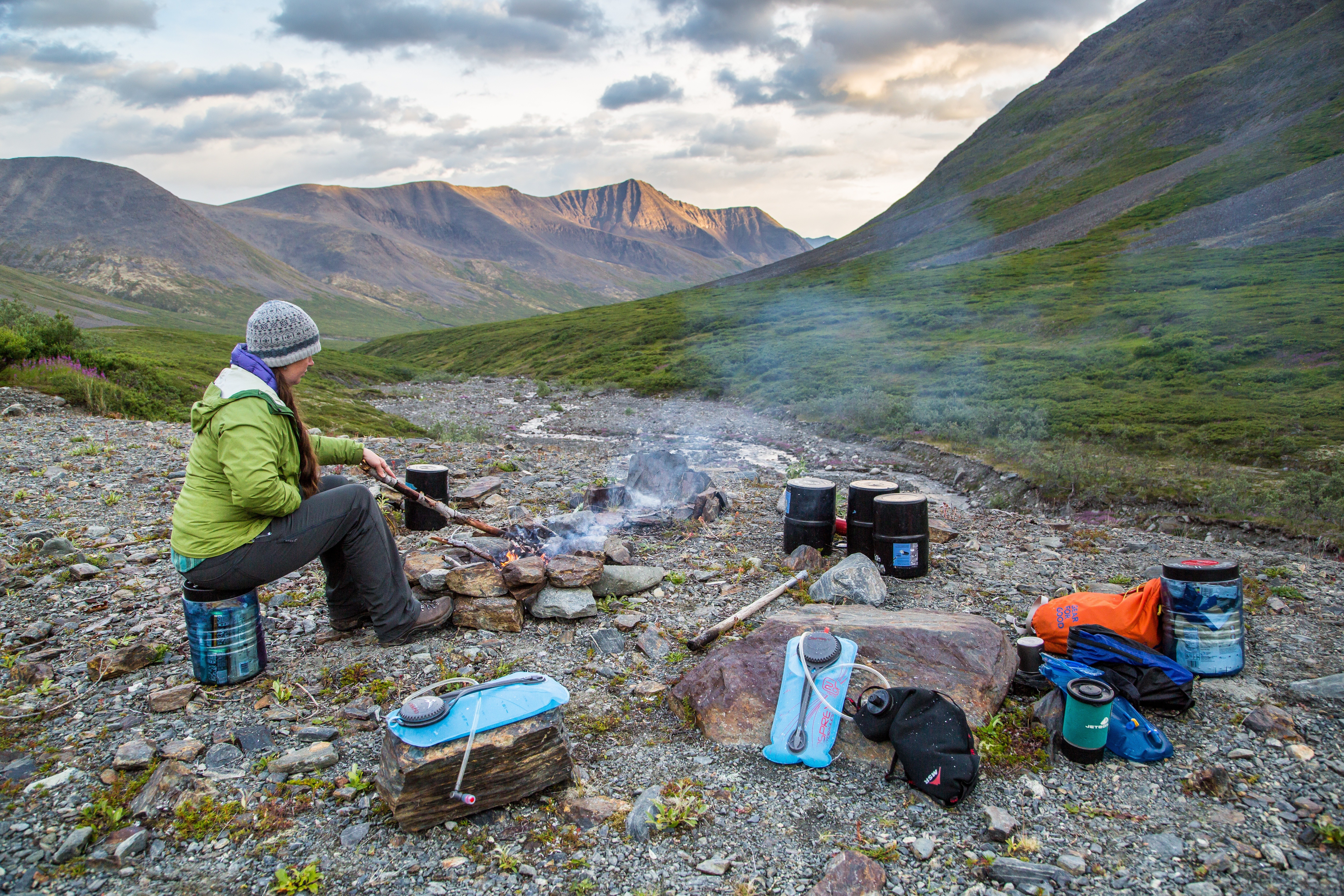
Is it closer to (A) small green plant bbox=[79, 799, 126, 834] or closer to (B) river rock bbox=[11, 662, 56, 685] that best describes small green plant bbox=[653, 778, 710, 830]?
(A) small green plant bbox=[79, 799, 126, 834]

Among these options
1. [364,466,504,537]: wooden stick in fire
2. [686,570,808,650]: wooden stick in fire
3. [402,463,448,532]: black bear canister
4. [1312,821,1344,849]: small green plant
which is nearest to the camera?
[1312,821,1344,849]: small green plant

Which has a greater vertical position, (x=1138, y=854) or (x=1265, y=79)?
(x=1265, y=79)

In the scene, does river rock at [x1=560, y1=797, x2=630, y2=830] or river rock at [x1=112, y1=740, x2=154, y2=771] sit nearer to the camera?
river rock at [x1=560, y1=797, x2=630, y2=830]

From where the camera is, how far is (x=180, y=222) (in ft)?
561

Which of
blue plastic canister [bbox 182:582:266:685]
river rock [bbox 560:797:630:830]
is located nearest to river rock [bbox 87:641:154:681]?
blue plastic canister [bbox 182:582:266:685]

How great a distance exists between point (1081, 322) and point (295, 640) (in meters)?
36.3

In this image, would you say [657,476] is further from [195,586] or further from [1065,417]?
[1065,417]

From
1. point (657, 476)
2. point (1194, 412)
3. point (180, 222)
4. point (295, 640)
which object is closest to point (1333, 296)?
point (1194, 412)

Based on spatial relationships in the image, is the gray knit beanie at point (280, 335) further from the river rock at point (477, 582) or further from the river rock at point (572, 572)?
the river rock at point (572, 572)

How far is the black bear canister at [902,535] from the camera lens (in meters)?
6.70

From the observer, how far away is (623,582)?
6.31 m

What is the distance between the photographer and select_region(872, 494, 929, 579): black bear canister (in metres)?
6.70

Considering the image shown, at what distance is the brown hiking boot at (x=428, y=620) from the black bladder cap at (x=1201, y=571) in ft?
16.5

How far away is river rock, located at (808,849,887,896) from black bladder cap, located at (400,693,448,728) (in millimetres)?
1835
